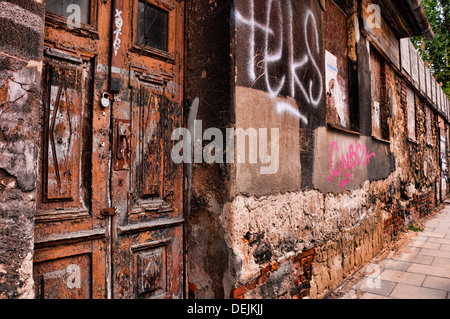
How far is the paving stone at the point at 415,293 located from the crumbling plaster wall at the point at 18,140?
10.6 ft

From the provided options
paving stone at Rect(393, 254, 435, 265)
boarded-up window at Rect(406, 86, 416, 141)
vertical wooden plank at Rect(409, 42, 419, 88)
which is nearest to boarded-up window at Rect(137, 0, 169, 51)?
paving stone at Rect(393, 254, 435, 265)

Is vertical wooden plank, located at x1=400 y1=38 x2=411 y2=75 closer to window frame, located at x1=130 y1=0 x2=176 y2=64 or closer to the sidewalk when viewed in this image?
the sidewalk

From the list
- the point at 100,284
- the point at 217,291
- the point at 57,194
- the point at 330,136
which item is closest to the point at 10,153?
the point at 57,194

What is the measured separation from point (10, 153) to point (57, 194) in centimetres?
41

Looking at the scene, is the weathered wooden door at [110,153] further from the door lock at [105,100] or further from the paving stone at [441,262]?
the paving stone at [441,262]

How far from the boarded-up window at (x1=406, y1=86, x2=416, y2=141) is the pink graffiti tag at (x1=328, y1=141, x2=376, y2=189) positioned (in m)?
3.06

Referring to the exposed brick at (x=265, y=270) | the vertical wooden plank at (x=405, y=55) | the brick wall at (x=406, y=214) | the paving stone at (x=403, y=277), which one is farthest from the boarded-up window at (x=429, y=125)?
the exposed brick at (x=265, y=270)

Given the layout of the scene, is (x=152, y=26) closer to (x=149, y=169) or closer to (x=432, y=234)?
(x=149, y=169)

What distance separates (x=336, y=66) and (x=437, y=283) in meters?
2.73

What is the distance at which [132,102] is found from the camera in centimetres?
194

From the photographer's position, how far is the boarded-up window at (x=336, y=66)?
342 centimetres

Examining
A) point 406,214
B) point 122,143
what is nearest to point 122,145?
point 122,143

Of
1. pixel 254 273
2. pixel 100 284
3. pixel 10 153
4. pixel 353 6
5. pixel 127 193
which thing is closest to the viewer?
pixel 10 153
